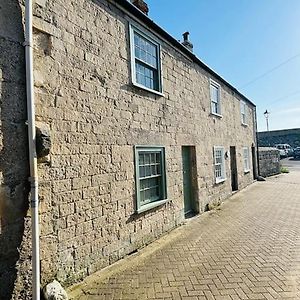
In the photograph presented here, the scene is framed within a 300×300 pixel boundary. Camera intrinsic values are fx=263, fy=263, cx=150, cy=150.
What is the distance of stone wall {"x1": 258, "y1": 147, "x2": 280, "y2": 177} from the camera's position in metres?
21.0

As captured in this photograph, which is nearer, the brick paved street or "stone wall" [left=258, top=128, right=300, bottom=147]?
the brick paved street

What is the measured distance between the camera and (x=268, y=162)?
72.2 ft

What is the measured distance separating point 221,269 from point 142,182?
2.71 m

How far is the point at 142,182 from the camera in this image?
6637 millimetres

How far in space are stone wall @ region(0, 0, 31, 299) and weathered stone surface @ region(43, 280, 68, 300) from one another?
0.27m

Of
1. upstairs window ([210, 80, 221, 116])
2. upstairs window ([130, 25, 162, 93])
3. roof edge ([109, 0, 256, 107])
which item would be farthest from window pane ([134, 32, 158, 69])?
upstairs window ([210, 80, 221, 116])

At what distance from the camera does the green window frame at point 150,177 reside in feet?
20.7

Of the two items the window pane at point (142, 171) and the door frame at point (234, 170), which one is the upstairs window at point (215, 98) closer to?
the door frame at point (234, 170)

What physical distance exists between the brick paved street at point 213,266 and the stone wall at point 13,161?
42.0 inches

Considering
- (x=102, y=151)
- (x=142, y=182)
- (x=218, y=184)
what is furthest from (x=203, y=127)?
(x=102, y=151)

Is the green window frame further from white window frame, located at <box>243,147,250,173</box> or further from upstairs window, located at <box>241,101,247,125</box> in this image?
upstairs window, located at <box>241,101,247,125</box>

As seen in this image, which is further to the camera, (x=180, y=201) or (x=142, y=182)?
(x=180, y=201)

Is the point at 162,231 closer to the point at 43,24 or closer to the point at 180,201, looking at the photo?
the point at 180,201

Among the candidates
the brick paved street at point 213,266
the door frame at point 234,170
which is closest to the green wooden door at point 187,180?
the brick paved street at point 213,266
